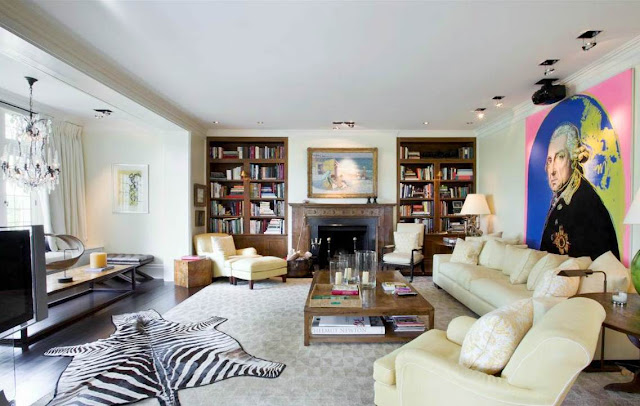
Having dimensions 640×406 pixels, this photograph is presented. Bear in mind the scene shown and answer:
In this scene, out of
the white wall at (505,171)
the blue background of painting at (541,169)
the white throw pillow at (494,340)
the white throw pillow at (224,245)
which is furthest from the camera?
the white throw pillow at (224,245)

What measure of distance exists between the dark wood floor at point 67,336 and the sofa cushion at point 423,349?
7.30 ft

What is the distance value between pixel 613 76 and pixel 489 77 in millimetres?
1082

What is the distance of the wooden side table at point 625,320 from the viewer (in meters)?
1.90

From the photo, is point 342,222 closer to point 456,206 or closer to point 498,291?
point 456,206

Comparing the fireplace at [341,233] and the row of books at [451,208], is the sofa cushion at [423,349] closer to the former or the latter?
the fireplace at [341,233]

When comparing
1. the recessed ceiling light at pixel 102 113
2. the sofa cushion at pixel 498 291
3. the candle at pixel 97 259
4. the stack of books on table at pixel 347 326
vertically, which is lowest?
the stack of books on table at pixel 347 326

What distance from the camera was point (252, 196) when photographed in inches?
257

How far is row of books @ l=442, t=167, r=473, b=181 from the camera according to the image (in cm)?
639

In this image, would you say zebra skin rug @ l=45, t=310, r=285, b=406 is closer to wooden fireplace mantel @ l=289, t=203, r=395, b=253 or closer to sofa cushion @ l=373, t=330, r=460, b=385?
sofa cushion @ l=373, t=330, r=460, b=385

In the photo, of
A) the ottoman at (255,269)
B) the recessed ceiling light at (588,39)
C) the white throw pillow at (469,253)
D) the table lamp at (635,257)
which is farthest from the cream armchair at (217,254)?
the recessed ceiling light at (588,39)

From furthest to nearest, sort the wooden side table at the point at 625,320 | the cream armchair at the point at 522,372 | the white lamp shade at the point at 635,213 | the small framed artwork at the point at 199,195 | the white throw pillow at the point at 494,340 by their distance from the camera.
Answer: the small framed artwork at the point at 199,195
the white lamp shade at the point at 635,213
the wooden side table at the point at 625,320
the white throw pillow at the point at 494,340
the cream armchair at the point at 522,372

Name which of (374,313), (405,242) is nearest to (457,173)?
(405,242)

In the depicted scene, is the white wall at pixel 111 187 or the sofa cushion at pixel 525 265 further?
the white wall at pixel 111 187

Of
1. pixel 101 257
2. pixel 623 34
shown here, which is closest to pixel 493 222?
pixel 623 34
